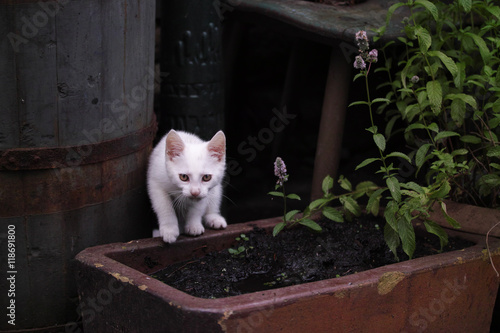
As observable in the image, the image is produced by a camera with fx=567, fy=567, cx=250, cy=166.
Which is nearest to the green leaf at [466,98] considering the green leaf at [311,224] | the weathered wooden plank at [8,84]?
the green leaf at [311,224]

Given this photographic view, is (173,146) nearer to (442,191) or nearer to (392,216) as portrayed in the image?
(392,216)

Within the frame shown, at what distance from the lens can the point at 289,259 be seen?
2.43m

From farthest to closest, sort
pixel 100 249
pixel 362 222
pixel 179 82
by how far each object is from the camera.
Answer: pixel 179 82, pixel 362 222, pixel 100 249

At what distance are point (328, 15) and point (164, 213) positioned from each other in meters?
1.40

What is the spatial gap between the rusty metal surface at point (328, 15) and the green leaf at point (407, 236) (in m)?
1.01

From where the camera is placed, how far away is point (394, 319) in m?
2.11

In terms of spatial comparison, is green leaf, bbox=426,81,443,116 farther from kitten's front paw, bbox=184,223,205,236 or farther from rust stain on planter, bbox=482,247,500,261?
kitten's front paw, bbox=184,223,205,236

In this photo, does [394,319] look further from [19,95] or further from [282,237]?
[19,95]

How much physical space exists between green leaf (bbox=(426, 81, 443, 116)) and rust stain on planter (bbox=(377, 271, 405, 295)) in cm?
72

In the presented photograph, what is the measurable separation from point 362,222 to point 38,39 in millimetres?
1644

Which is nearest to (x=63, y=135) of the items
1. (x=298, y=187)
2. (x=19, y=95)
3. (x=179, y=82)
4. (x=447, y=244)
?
(x=19, y=95)

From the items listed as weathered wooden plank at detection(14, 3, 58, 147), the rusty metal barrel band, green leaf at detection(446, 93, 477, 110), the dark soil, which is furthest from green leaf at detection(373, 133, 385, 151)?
weathered wooden plank at detection(14, 3, 58, 147)

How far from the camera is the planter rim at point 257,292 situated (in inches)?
71.7

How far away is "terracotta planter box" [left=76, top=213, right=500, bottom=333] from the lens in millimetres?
1821
